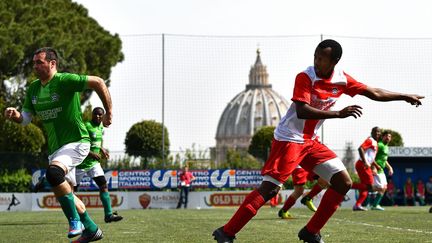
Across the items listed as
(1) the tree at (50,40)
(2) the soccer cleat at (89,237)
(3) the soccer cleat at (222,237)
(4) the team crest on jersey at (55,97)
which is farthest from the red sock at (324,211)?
(1) the tree at (50,40)

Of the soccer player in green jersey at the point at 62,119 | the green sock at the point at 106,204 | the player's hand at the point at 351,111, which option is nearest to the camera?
the player's hand at the point at 351,111

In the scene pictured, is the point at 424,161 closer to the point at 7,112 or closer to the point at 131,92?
the point at 131,92

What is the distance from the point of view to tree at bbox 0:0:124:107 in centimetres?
4378

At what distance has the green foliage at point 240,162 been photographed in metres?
36.5

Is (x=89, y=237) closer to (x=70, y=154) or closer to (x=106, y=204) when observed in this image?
(x=70, y=154)

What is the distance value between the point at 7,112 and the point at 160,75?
946 inches

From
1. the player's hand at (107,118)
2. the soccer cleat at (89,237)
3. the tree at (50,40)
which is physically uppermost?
the tree at (50,40)

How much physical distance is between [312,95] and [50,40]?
39334 millimetres

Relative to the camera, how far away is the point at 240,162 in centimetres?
3700

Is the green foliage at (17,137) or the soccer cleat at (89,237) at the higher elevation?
the green foliage at (17,137)

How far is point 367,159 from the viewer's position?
22312mm

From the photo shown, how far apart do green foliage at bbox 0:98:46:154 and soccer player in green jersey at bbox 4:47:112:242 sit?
30.9 metres

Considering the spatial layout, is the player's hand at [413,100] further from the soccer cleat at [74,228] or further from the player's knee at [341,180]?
the soccer cleat at [74,228]

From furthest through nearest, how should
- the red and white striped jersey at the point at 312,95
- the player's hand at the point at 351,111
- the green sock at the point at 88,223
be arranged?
the green sock at the point at 88,223
the red and white striped jersey at the point at 312,95
the player's hand at the point at 351,111
